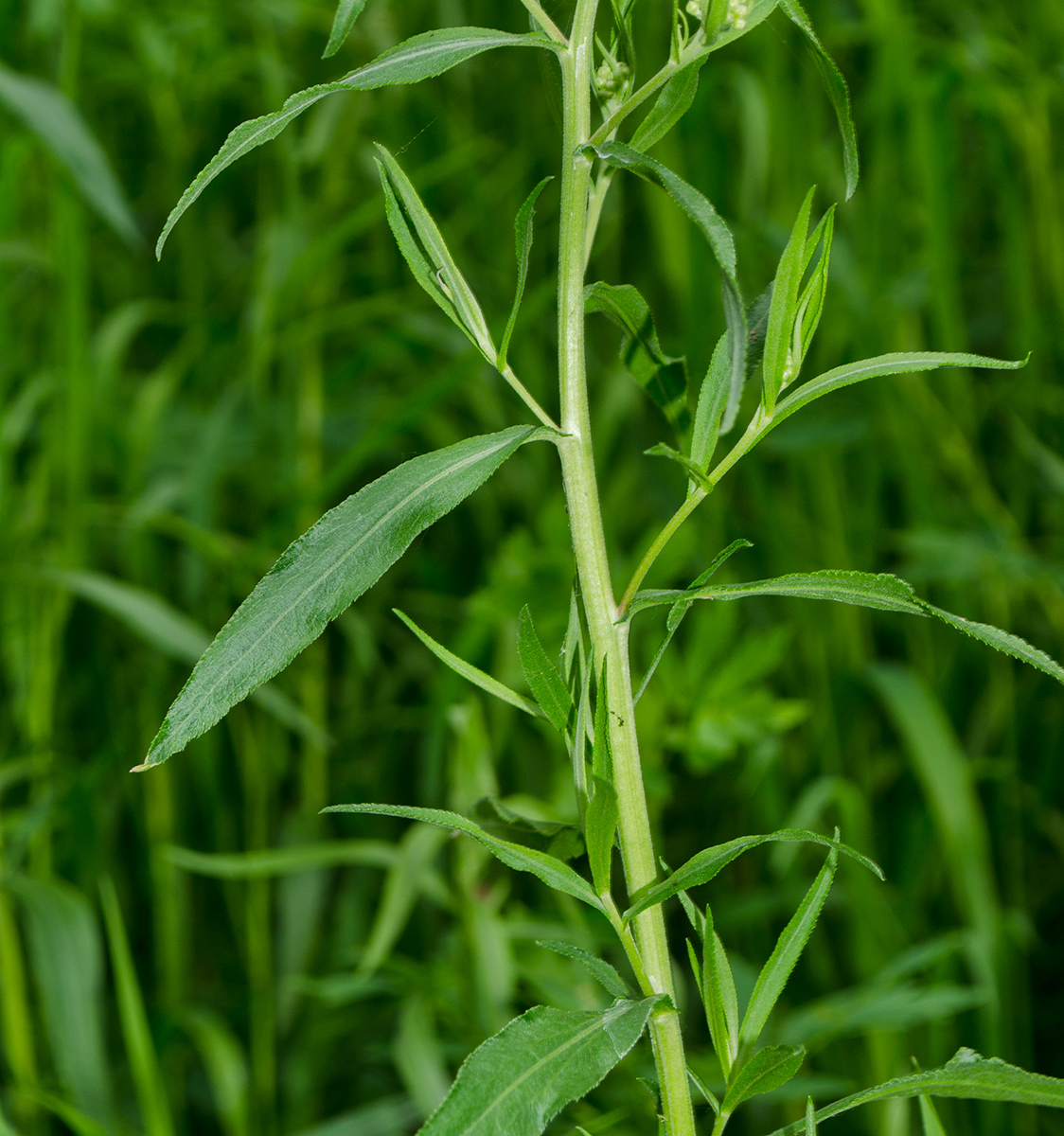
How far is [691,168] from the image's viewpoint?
1.00 meters

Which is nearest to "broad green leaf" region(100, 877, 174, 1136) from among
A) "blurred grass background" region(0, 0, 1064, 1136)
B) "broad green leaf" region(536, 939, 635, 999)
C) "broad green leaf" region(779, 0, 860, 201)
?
"blurred grass background" region(0, 0, 1064, 1136)

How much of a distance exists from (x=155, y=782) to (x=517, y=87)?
85 cm

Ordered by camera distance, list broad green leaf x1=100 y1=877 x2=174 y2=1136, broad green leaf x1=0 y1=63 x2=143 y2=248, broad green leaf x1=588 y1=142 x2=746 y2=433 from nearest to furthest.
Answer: broad green leaf x1=588 y1=142 x2=746 y2=433, broad green leaf x1=100 y1=877 x2=174 y2=1136, broad green leaf x1=0 y1=63 x2=143 y2=248

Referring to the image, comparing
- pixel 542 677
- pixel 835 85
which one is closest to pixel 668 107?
pixel 835 85

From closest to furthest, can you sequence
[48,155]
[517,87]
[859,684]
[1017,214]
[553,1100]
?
[553,1100], [48,155], [859,684], [1017,214], [517,87]

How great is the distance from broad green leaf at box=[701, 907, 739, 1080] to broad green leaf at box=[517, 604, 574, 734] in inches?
2.3

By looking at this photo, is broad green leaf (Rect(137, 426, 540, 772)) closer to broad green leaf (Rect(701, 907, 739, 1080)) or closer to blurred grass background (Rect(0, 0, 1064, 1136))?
broad green leaf (Rect(701, 907, 739, 1080))

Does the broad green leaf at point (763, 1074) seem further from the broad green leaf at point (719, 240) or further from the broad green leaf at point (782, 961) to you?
the broad green leaf at point (719, 240)

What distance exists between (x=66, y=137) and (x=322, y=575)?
0.59m

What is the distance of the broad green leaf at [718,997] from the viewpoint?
0.91ft

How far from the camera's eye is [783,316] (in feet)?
0.89

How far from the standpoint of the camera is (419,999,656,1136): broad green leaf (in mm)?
221

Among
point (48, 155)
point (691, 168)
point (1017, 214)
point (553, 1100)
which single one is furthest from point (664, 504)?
point (553, 1100)

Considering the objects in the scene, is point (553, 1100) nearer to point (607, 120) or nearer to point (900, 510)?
point (607, 120)
